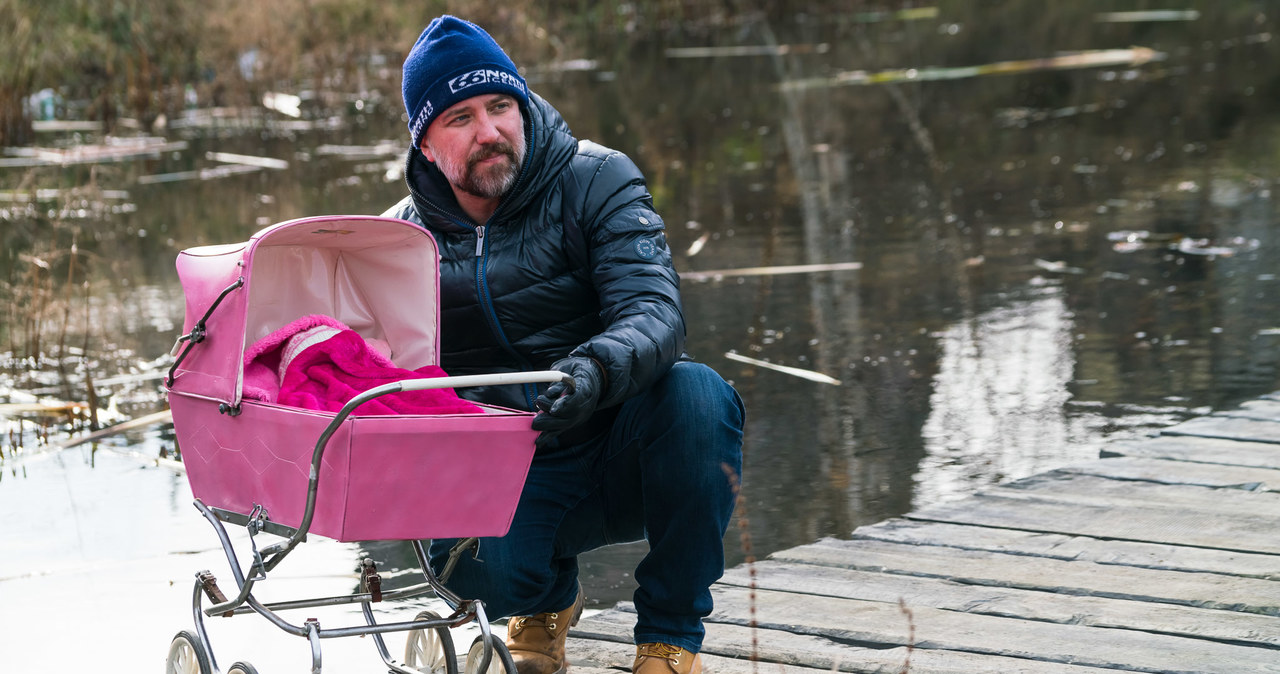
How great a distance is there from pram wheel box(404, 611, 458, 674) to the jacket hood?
0.77 meters

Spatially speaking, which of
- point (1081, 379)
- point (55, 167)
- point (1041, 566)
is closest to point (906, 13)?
point (55, 167)

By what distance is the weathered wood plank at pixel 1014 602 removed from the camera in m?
3.05

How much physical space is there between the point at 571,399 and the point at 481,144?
70 cm

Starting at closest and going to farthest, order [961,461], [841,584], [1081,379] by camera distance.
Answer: [841,584], [961,461], [1081,379]

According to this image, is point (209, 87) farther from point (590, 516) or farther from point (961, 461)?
point (590, 516)

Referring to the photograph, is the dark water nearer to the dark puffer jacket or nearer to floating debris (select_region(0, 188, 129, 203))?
floating debris (select_region(0, 188, 129, 203))

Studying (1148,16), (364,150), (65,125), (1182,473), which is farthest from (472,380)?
(1148,16)

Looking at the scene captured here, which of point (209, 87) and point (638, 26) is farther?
point (638, 26)

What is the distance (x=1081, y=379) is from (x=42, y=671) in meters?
3.51

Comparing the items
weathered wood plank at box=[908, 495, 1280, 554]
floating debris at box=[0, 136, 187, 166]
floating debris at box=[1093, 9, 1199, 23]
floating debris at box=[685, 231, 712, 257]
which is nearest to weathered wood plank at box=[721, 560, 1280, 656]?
weathered wood plank at box=[908, 495, 1280, 554]

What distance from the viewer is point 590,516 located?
10.2 feet

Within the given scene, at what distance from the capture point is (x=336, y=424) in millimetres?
2383

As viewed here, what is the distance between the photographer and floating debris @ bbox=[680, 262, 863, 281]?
296 inches

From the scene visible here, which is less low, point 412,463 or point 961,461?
point 412,463
